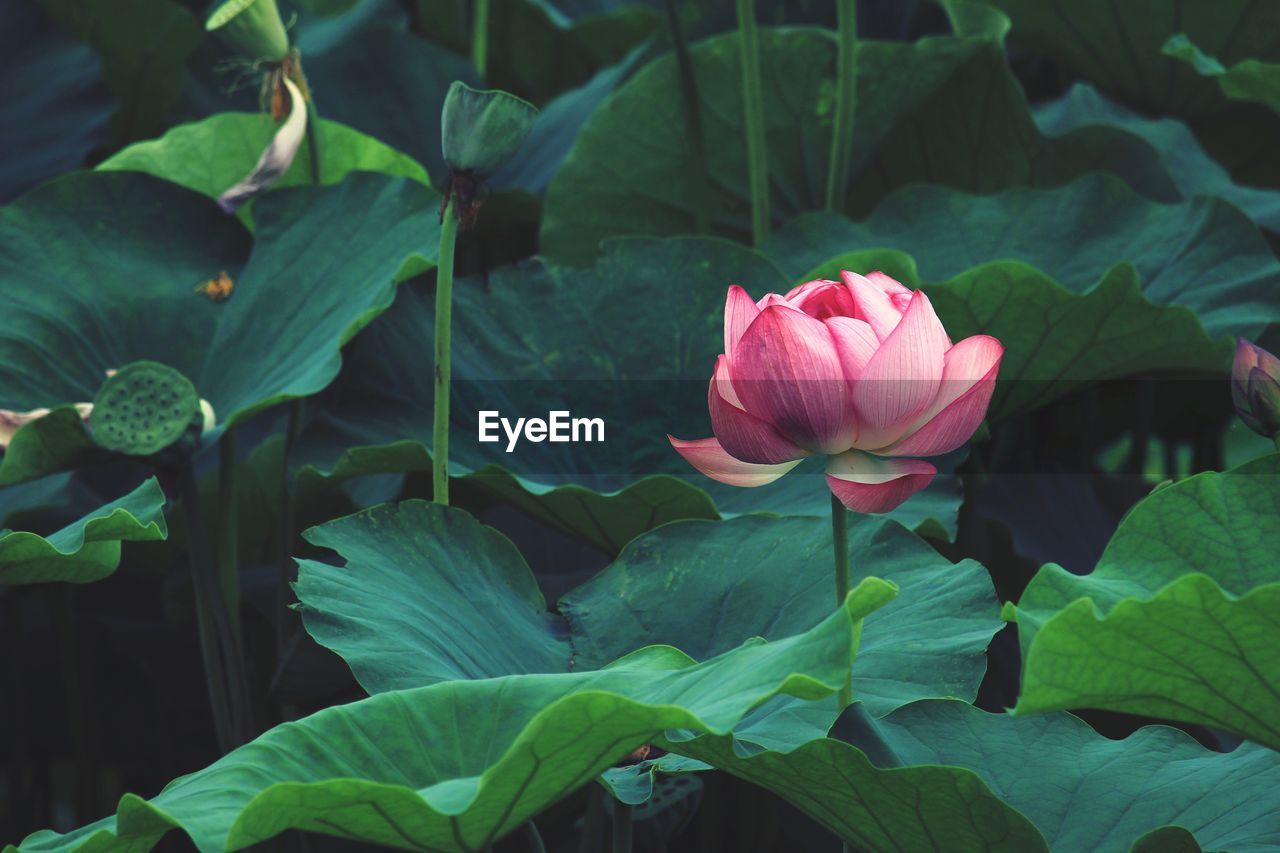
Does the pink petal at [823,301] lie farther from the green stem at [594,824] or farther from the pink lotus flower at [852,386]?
the green stem at [594,824]

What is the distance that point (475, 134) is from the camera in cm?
76

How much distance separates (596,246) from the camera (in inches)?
56.9

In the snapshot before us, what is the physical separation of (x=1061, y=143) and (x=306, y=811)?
109 cm

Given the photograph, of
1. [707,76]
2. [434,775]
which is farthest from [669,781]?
[707,76]

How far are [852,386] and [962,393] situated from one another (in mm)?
50

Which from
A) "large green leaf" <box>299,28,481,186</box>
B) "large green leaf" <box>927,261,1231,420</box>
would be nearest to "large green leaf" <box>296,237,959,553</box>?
"large green leaf" <box>927,261,1231,420</box>

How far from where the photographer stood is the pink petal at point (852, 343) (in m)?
0.60

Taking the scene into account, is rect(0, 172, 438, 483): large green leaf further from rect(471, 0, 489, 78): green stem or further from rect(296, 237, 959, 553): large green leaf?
rect(471, 0, 489, 78): green stem

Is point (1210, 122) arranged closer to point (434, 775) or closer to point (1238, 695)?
point (1238, 695)

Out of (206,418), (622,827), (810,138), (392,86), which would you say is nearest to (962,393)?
(622,827)

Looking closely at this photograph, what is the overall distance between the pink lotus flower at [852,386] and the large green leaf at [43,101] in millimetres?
1148

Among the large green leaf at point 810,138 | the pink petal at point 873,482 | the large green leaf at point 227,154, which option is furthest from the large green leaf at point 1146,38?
the pink petal at point 873,482

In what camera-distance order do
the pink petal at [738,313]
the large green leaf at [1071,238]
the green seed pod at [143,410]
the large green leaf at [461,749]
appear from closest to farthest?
the large green leaf at [461,749] → the pink petal at [738,313] → the green seed pod at [143,410] → the large green leaf at [1071,238]

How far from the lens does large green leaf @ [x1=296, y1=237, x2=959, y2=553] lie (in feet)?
3.51
